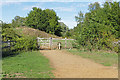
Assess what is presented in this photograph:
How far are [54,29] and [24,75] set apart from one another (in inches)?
2451

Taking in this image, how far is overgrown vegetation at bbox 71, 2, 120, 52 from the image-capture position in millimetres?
20853

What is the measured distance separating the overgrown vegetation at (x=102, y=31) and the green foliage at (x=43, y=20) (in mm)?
45062

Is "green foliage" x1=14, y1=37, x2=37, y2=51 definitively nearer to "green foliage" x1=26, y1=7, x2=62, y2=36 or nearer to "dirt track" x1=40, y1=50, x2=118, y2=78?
"dirt track" x1=40, y1=50, x2=118, y2=78

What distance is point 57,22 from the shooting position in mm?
72062

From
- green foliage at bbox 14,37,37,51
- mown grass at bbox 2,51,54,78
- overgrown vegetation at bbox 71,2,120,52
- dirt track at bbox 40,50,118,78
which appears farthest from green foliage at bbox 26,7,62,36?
mown grass at bbox 2,51,54,78

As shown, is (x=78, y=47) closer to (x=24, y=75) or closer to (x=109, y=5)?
(x=109, y=5)

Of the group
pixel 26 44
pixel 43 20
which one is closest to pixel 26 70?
pixel 26 44

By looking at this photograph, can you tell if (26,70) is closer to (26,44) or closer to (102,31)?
(26,44)

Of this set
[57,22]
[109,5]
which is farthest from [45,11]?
[109,5]

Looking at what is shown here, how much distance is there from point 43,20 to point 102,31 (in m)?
50.7

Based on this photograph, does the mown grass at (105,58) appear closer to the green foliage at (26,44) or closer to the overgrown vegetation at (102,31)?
the overgrown vegetation at (102,31)

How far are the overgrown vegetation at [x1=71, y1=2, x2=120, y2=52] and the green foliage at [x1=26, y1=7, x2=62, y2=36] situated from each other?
45062 mm

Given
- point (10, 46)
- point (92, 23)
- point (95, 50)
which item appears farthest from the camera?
point (92, 23)

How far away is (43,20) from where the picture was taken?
70312 millimetres
